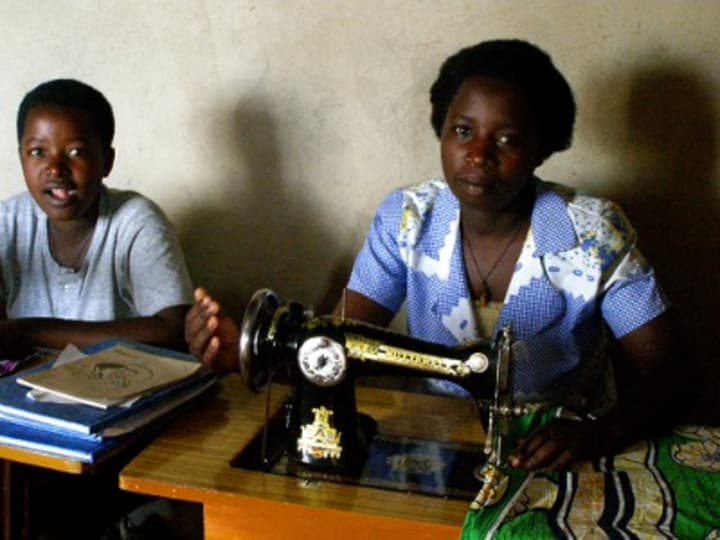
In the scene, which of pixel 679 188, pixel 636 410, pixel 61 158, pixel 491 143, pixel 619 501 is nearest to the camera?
pixel 619 501

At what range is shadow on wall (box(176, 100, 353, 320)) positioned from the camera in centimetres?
239

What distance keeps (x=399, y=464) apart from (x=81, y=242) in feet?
3.66

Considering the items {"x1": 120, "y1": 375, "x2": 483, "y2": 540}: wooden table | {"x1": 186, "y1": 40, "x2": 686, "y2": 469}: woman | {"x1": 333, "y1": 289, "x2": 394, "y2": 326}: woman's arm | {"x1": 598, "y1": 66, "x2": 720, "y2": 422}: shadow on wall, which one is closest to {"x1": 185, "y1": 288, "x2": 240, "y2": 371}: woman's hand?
{"x1": 186, "y1": 40, "x2": 686, "y2": 469}: woman

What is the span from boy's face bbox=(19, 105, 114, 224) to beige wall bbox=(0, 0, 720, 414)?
1.65ft

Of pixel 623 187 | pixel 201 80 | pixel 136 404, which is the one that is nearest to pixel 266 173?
pixel 201 80

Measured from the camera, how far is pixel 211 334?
142 centimetres

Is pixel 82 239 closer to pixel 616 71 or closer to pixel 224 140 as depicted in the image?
pixel 224 140

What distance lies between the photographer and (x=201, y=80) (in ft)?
7.77

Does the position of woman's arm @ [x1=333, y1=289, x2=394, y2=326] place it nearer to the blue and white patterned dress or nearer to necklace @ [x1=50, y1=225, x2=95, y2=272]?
the blue and white patterned dress

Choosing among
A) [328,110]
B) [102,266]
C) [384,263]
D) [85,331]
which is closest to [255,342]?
[384,263]

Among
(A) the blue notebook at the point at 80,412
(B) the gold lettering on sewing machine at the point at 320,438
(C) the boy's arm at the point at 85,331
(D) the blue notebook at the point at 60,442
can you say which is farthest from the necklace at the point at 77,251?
(B) the gold lettering on sewing machine at the point at 320,438

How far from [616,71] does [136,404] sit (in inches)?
57.0

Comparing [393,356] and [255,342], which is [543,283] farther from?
[255,342]

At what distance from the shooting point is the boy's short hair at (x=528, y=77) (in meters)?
1.61
